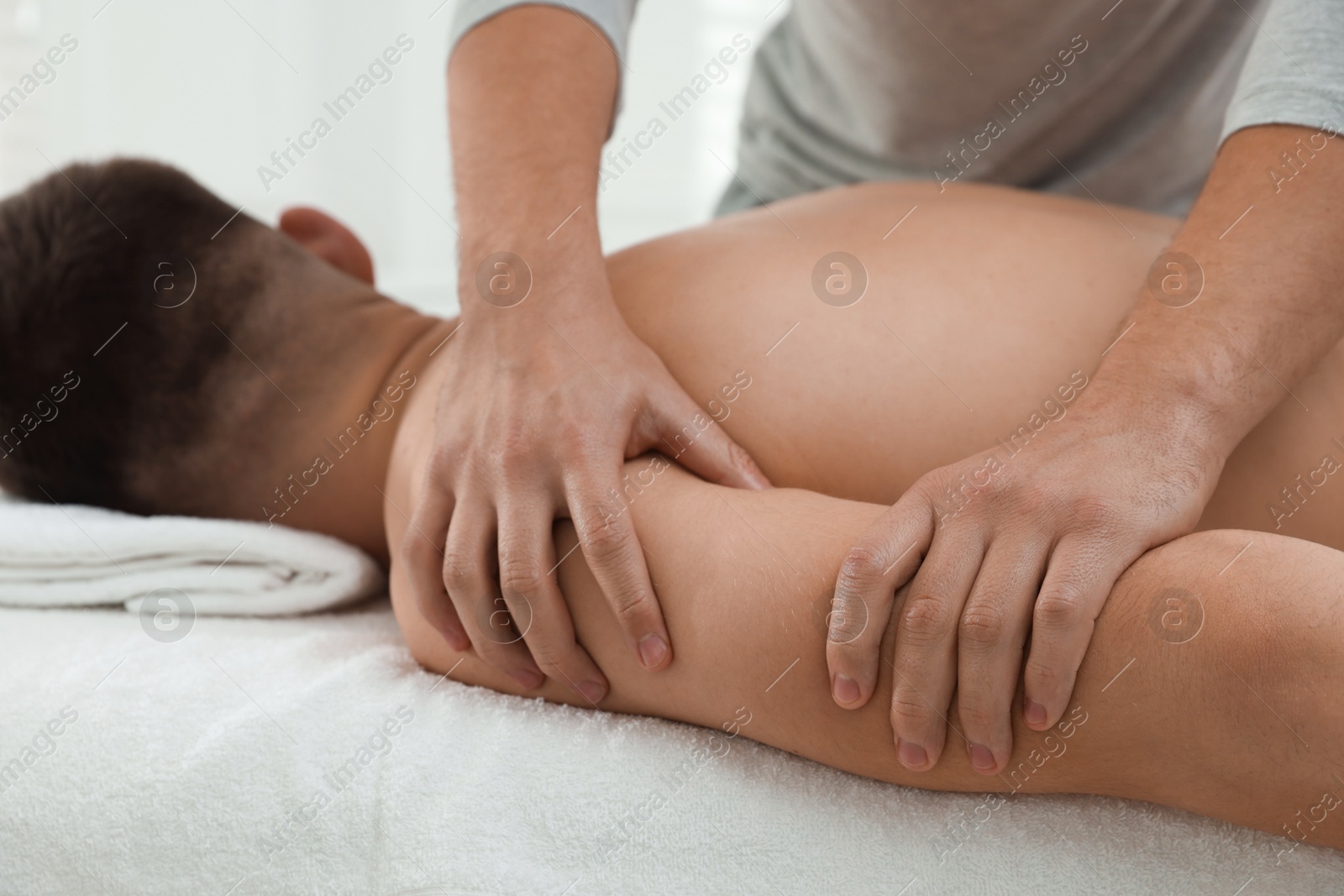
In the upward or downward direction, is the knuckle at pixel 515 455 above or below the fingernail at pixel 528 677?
above

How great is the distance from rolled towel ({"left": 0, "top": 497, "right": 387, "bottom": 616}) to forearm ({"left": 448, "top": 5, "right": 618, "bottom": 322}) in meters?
0.32

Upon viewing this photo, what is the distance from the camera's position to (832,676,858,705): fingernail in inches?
23.5

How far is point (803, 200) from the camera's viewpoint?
1000 mm

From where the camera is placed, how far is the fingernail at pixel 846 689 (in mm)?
597

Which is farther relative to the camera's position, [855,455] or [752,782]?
[855,455]

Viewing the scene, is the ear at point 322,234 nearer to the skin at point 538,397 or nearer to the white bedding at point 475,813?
the skin at point 538,397

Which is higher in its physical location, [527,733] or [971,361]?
[971,361]

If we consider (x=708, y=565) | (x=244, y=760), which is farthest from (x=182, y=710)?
(x=708, y=565)

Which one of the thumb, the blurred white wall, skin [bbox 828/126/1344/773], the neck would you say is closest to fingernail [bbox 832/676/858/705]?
skin [bbox 828/126/1344/773]

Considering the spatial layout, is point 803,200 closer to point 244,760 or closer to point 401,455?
point 401,455

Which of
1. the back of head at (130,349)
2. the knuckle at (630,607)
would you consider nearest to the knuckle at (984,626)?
the knuckle at (630,607)

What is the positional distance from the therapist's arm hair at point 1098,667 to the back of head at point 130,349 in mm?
463

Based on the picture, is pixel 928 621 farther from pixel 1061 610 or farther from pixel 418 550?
pixel 418 550

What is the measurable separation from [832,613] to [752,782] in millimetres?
131
